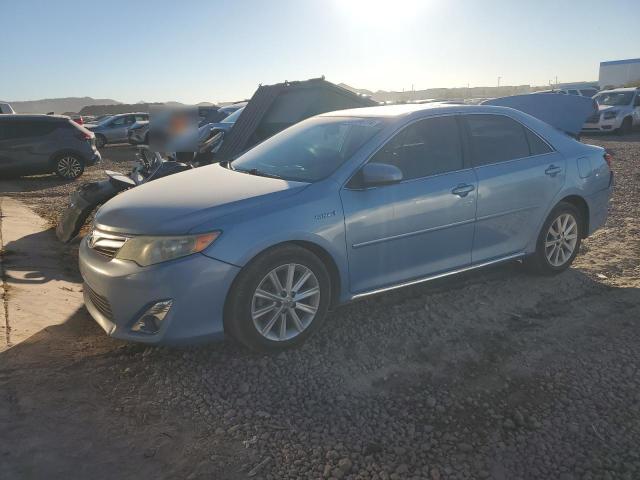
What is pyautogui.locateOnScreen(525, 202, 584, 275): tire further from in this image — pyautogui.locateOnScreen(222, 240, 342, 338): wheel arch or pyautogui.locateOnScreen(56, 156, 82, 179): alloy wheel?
pyautogui.locateOnScreen(56, 156, 82, 179): alloy wheel

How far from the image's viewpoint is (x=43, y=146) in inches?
484

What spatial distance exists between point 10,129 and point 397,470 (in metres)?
12.6

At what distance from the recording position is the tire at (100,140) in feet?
75.8

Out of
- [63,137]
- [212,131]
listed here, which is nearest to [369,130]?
[212,131]

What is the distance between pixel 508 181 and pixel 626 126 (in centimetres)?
1784

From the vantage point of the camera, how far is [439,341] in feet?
12.4

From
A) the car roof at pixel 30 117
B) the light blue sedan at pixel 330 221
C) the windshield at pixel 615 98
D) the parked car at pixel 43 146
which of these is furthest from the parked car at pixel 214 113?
the windshield at pixel 615 98

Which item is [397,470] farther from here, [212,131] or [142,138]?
[142,138]

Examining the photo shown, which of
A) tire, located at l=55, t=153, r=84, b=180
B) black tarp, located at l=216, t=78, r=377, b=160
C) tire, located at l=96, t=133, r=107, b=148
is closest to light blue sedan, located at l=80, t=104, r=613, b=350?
black tarp, located at l=216, t=78, r=377, b=160

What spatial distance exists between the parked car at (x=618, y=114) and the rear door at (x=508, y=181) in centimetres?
1600

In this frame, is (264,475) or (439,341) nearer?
(264,475)

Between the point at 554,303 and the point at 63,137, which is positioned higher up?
the point at 63,137

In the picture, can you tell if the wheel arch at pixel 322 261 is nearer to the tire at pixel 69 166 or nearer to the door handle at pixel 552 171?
the door handle at pixel 552 171

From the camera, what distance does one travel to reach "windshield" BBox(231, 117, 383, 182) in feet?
12.9
